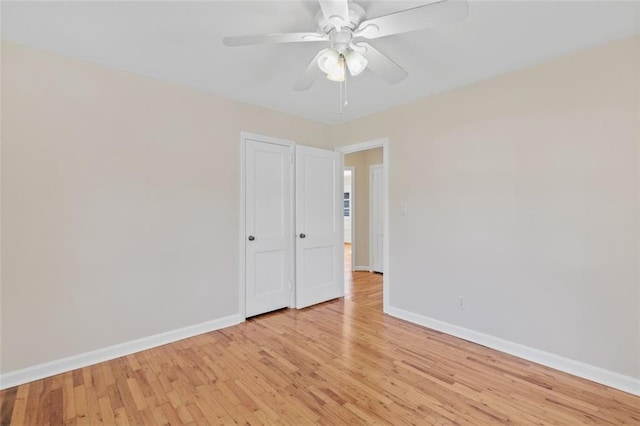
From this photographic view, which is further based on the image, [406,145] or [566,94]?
[406,145]

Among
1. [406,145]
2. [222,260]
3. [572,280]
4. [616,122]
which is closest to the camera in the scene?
[616,122]

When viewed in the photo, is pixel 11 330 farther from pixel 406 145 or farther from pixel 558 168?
pixel 558 168

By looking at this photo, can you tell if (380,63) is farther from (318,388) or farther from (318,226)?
(318,226)

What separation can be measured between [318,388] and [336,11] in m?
2.31

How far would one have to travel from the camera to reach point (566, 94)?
2.33 metres

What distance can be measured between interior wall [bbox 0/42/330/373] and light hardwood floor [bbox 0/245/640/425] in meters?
0.38

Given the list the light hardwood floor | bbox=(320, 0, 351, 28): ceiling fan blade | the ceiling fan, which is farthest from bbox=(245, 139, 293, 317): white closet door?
bbox=(320, 0, 351, 28): ceiling fan blade

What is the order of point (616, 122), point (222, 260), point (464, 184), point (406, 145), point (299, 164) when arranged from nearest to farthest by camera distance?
point (616, 122) < point (464, 184) < point (222, 260) < point (406, 145) < point (299, 164)

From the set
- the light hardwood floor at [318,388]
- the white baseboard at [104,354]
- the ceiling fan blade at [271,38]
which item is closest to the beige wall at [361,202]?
the light hardwood floor at [318,388]

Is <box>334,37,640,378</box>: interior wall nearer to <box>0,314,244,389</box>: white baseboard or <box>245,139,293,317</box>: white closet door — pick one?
<box>245,139,293,317</box>: white closet door

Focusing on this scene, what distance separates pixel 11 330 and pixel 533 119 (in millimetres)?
4277

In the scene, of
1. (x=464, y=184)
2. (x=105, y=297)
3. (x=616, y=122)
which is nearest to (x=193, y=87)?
(x=105, y=297)

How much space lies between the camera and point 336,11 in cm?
151

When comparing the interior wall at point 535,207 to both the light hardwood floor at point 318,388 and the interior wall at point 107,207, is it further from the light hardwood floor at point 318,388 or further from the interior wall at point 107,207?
the interior wall at point 107,207
